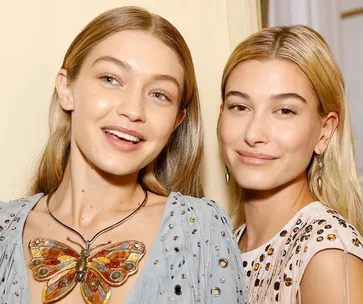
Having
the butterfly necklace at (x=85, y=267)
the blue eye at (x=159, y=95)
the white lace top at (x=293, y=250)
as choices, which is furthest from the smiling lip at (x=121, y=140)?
the white lace top at (x=293, y=250)

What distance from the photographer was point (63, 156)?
1771 millimetres

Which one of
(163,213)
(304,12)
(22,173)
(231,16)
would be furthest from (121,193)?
(304,12)

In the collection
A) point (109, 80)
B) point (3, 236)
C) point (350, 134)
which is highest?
point (109, 80)

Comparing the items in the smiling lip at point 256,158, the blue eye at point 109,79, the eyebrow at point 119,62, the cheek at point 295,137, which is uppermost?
the eyebrow at point 119,62

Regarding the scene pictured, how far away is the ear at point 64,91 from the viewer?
163cm

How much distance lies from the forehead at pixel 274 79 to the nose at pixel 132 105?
0.29m

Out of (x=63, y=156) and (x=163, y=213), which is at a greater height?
(x=63, y=156)

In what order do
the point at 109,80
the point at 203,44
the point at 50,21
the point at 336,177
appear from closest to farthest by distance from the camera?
the point at 109,80, the point at 336,177, the point at 50,21, the point at 203,44

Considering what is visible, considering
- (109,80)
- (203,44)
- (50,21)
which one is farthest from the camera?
(203,44)

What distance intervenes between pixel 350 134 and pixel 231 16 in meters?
0.57

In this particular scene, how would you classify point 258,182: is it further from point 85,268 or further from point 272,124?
point 85,268

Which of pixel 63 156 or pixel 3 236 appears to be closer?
pixel 3 236

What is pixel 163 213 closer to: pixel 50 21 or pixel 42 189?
pixel 42 189

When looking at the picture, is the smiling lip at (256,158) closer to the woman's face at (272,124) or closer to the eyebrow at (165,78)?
the woman's face at (272,124)
